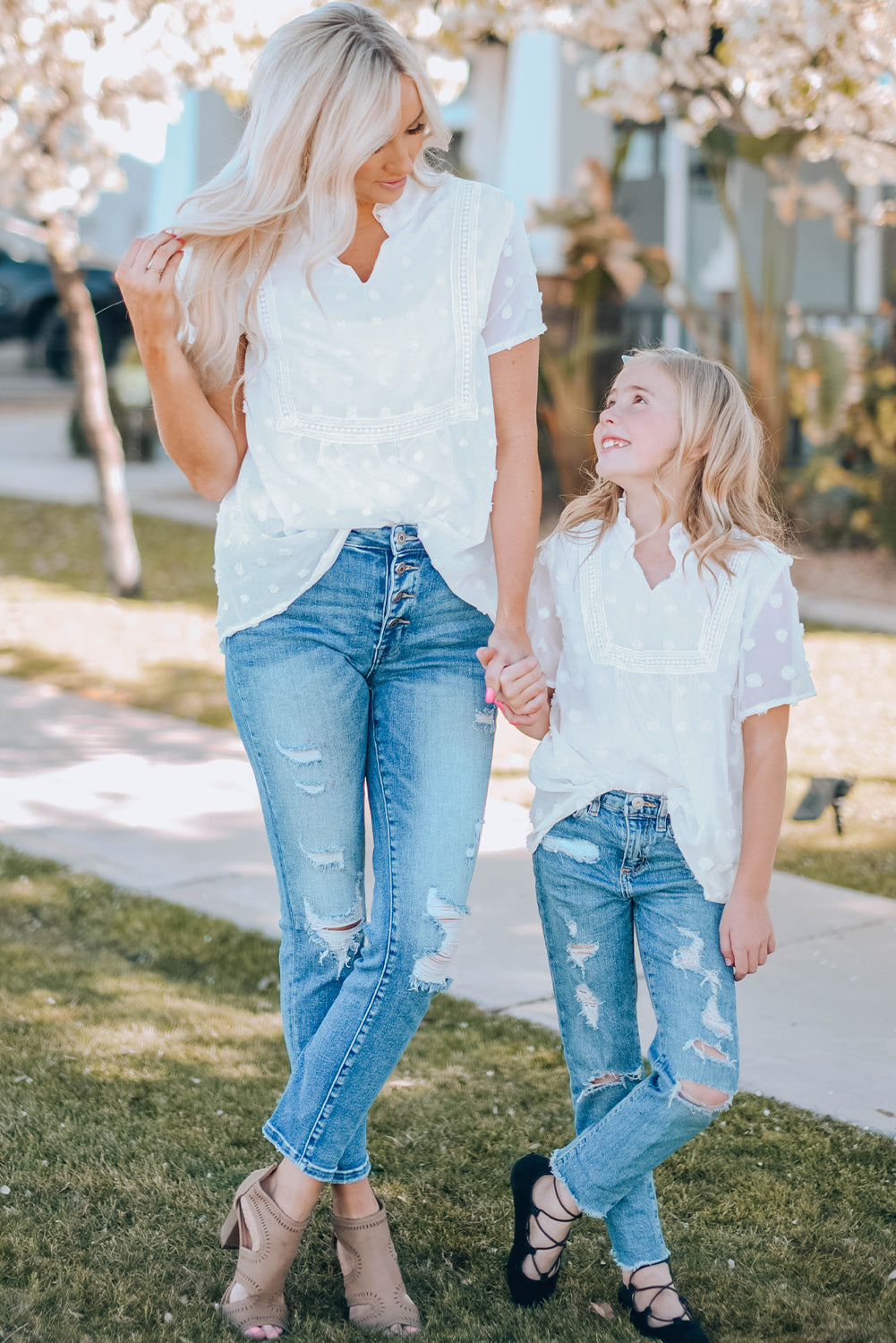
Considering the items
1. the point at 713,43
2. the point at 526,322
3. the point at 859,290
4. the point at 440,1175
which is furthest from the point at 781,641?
the point at 859,290

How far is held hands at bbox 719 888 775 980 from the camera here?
2332 millimetres

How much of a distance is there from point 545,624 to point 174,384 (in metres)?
0.72

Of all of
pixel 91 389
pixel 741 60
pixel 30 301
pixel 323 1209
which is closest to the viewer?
pixel 323 1209

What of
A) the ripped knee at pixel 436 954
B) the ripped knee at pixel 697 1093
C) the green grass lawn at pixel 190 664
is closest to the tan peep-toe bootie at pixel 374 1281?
the ripped knee at pixel 436 954

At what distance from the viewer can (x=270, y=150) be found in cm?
228

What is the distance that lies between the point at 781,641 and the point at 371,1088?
37.0 inches

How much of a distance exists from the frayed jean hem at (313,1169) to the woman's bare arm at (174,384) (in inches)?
41.2

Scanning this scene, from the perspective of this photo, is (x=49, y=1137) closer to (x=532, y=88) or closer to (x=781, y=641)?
(x=781, y=641)

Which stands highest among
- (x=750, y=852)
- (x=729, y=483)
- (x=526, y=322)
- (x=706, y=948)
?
(x=526, y=322)

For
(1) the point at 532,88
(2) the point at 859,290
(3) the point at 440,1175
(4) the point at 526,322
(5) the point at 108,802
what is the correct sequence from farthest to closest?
(2) the point at 859,290 → (1) the point at 532,88 → (5) the point at 108,802 → (3) the point at 440,1175 → (4) the point at 526,322

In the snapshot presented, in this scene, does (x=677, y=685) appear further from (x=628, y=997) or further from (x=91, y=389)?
(x=91, y=389)

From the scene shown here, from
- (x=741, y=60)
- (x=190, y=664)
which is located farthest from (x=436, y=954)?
(x=190, y=664)

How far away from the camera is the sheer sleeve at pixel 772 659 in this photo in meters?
2.35

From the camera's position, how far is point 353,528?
2357 mm
